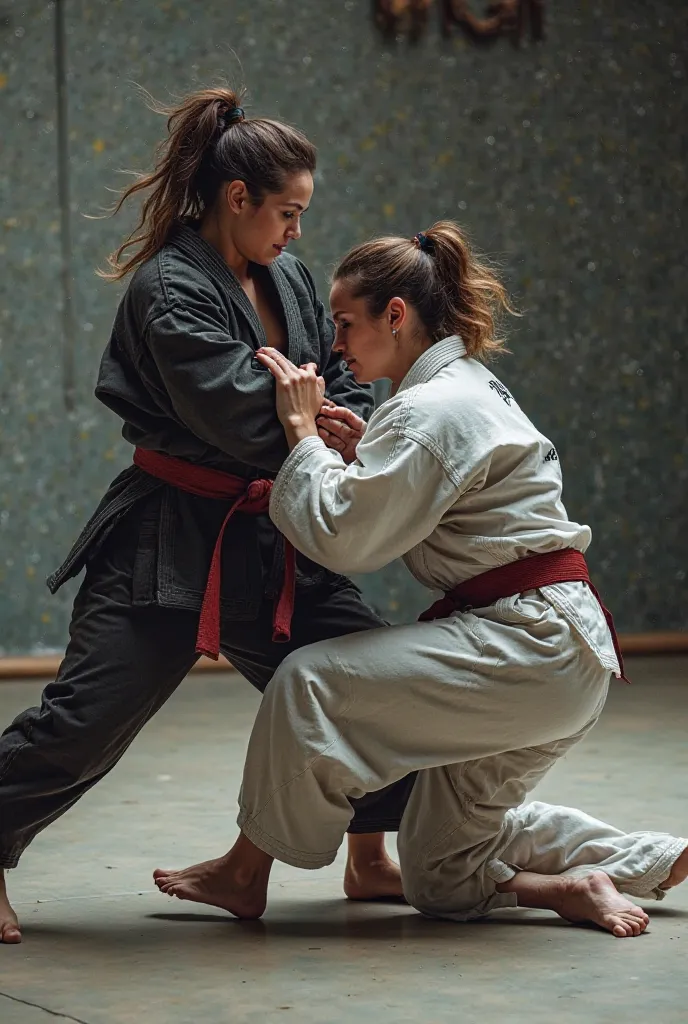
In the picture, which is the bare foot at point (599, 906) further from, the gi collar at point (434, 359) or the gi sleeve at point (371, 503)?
the gi collar at point (434, 359)

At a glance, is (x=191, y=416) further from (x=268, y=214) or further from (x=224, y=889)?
(x=224, y=889)

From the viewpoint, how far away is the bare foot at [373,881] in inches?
101

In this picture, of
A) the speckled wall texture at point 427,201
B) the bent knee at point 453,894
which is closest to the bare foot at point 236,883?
the bent knee at point 453,894

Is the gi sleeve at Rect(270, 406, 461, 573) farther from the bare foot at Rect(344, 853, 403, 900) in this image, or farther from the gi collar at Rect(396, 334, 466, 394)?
the bare foot at Rect(344, 853, 403, 900)

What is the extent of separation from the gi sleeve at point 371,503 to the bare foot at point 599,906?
56cm

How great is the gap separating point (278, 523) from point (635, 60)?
3.82m

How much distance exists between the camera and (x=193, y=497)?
8.16 feet

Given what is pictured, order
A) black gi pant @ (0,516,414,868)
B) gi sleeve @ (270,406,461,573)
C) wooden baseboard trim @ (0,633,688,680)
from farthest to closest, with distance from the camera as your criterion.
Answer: wooden baseboard trim @ (0,633,688,680) → black gi pant @ (0,516,414,868) → gi sleeve @ (270,406,461,573)

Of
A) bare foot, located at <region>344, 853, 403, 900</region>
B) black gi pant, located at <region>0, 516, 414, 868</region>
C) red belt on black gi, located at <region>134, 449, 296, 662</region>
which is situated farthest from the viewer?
bare foot, located at <region>344, 853, 403, 900</region>

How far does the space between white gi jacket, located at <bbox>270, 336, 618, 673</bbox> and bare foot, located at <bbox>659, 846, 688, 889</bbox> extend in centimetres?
30

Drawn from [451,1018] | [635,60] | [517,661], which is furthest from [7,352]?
[451,1018]

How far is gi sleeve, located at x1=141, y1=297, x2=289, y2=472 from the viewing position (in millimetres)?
2336

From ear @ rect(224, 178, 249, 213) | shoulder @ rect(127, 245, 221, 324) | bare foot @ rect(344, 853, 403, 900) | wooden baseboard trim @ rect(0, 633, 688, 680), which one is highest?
ear @ rect(224, 178, 249, 213)

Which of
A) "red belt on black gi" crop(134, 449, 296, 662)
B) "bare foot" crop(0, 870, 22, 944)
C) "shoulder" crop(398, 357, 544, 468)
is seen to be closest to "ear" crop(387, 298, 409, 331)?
"shoulder" crop(398, 357, 544, 468)
